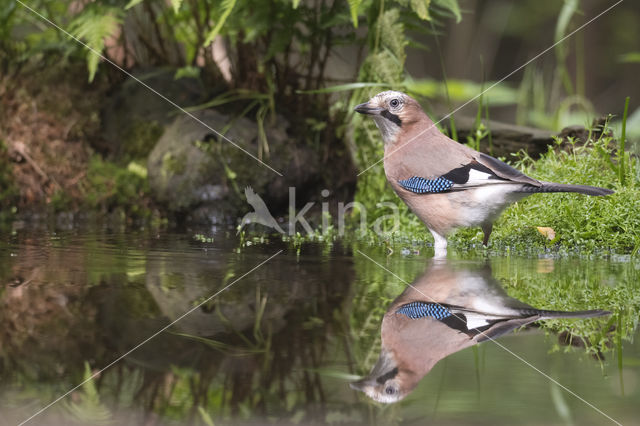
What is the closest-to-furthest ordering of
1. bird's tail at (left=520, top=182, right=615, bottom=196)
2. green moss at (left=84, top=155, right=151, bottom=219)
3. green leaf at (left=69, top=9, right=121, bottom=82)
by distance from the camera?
1. bird's tail at (left=520, top=182, right=615, bottom=196)
2. green leaf at (left=69, top=9, right=121, bottom=82)
3. green moss at (left=84, top=155, right=151, bottom=219)

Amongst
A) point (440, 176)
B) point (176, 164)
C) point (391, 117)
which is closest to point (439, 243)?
point (440, 176)

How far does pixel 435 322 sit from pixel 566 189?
62.0 inches

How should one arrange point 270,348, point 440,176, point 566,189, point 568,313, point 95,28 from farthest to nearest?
point 95,28 → point 440,176 → point 566,189 → point 568,313 → point 270,348

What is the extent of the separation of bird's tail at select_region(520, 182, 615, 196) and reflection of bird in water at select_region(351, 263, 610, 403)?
0.71 m

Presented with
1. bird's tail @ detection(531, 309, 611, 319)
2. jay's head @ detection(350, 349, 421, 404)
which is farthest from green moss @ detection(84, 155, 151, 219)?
jay's head @ detection(350, 349, 421, 404)

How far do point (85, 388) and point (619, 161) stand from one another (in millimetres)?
4149

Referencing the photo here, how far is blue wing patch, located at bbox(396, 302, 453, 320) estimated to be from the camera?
2744 millimetres

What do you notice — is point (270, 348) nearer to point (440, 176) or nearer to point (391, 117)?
point (440, 176)

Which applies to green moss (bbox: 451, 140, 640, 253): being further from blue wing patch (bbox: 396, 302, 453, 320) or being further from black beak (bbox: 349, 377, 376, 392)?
black beak (bbox: 349, 377, 376, 392)

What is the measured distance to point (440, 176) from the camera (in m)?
4.32

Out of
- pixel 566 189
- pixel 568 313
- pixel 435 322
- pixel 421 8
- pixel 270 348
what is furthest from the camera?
pixel 421 8

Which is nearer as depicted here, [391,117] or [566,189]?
[566,189]

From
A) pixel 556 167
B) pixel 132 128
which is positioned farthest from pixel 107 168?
pixel 556 167

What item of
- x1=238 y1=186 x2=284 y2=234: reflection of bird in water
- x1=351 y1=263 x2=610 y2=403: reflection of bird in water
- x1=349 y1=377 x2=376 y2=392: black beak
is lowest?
x1=349 y1=377 x2=376 y2=392: black beak
